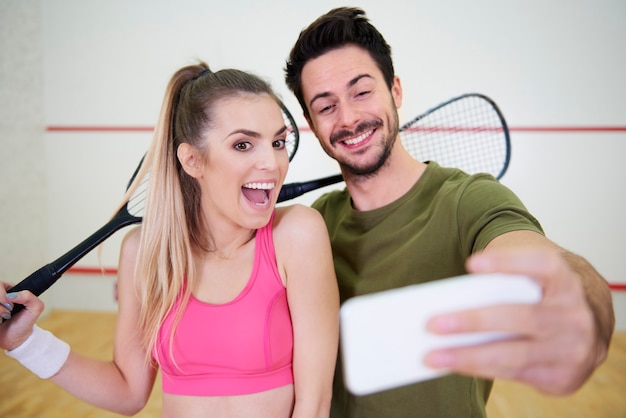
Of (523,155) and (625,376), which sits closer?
(625,376)

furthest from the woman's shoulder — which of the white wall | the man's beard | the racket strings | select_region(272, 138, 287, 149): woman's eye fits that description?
the white wall

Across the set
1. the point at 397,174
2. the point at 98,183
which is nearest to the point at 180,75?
the point at 397,174

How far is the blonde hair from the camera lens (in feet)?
2.83

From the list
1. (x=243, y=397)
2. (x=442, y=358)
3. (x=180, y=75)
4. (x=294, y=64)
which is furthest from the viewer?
(x=294, y=64)

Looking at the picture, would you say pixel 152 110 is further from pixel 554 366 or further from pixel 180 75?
pixel 554 366

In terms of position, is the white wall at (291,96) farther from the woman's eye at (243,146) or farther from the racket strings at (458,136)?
the woman's eye at (243,146)

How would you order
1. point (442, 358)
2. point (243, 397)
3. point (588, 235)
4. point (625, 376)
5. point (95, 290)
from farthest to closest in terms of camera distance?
point (95, 290) < point (588, 235) < point (625, 376) < point (243, 397) < point (442, 358)

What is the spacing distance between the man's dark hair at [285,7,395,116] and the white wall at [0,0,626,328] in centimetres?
176

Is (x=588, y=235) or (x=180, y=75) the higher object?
(x=180, y=75)

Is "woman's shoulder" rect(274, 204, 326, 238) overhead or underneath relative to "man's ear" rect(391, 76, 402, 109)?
underneath

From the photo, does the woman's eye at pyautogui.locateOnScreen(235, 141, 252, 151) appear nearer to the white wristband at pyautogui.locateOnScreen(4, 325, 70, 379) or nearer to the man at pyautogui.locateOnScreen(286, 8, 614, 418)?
the man at pyautogui.locateOnScreen(286, 8, 614, 418)

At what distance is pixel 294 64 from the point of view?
117 centimetres

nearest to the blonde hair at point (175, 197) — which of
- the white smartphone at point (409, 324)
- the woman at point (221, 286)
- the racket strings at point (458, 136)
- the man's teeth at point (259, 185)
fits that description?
the woman at point (221, 286)

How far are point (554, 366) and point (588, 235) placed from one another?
2.93m
